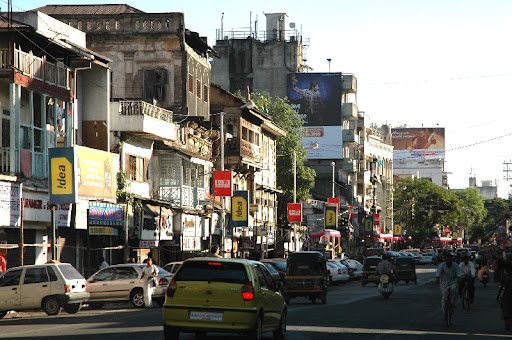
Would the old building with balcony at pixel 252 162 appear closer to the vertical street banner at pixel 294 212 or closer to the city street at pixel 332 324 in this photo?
the vertical street banner at pixel 294 212

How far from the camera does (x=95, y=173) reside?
131ft

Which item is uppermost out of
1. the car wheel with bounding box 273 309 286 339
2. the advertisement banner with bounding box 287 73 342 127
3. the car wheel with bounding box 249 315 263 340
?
the advertisement banner with bounding box 287 73 342 127

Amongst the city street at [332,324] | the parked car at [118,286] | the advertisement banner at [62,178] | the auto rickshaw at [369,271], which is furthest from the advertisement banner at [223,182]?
the city street at [332,324]

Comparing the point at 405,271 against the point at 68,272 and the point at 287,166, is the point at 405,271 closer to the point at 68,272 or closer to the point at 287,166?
the point at 68,272

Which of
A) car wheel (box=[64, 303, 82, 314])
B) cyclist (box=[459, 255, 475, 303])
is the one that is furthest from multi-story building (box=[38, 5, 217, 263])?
cyclist (box=[459, 255, 475, 303])

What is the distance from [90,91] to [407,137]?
154 m

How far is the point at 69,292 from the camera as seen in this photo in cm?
2880

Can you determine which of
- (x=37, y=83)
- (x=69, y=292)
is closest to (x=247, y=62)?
(x=37, y=83)

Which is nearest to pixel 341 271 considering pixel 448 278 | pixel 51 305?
pixel 51 305

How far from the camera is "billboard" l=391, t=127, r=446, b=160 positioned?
193750 millimetres

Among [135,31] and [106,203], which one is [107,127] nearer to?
[106,203]

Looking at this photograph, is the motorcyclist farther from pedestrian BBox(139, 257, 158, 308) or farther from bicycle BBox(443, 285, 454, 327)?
bicycle BBox(443, 285, 454, 327)

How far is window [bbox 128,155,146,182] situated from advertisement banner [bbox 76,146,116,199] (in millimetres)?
5924

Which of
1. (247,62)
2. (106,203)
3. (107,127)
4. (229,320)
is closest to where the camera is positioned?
(229,320)
